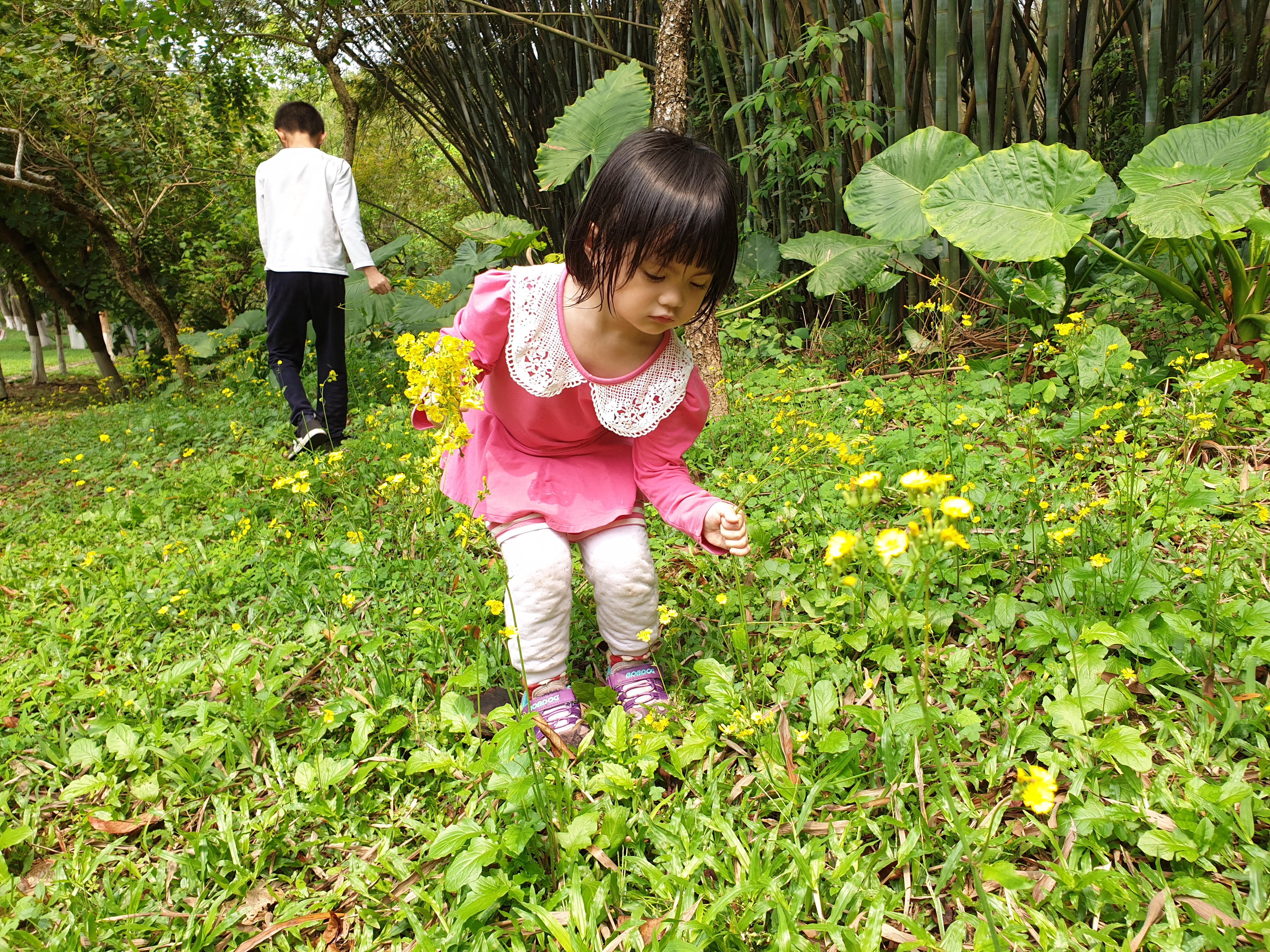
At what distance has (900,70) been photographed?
110 inches

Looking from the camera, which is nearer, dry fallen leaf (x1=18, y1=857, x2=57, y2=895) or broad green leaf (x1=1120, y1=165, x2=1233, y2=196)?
dry fallen leaf (x1=18, y1=857, x2=57, y2=895)

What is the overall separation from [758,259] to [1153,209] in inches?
69.0

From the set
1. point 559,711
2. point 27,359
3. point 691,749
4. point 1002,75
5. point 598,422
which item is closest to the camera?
point 691,749

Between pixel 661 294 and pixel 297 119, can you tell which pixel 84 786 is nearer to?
pixel 661 294

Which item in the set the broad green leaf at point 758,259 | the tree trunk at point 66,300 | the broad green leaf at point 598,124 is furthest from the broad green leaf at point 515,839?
the tree trunk at point 66,300

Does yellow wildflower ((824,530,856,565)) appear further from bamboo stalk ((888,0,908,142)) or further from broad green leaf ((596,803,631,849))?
bamboo stalk ((888,0,908,142))

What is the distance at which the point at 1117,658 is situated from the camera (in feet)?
4.12

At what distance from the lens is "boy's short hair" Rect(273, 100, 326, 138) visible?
3.25m

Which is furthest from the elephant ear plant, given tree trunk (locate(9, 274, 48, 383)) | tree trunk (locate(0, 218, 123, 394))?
tree trunk (locate(9, 274, 48, 383))

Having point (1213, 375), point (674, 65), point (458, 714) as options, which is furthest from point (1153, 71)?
point (458, 714)

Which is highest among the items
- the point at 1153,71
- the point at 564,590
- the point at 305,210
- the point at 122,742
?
the point at 1153,71

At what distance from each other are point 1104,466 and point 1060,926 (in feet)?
4.52

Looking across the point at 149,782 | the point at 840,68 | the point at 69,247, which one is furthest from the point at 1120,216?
the point at 69,247

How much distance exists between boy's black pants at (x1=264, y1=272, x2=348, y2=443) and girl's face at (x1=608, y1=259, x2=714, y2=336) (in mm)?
2185
